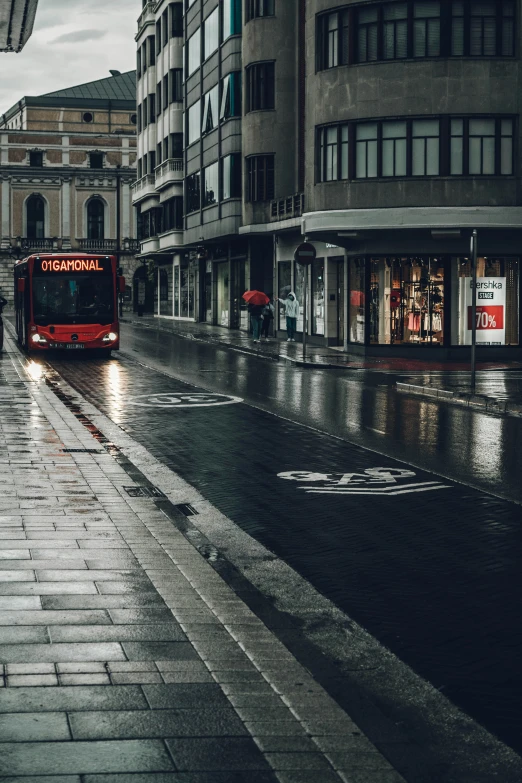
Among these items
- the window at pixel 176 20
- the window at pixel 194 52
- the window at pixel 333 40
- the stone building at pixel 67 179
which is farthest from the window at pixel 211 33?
the stone building at pixel 67 179

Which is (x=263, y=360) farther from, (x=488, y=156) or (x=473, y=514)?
(x=473, y=514)

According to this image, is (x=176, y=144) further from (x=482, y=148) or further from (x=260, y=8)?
(x=482, y=148)

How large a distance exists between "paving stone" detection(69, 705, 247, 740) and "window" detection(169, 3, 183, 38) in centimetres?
5710

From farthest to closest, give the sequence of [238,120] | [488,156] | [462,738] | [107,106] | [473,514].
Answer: [107,106] → [238,120] → [488,156] → [473,514] → [462,738]

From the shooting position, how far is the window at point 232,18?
148 feet

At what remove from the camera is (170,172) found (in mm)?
58906

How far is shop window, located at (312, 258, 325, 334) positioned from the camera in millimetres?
38875

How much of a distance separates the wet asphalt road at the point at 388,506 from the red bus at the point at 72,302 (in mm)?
9764

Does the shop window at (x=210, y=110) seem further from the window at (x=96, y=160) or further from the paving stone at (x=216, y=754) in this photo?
the window at (x=96, y=160)

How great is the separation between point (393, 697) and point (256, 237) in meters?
41.8

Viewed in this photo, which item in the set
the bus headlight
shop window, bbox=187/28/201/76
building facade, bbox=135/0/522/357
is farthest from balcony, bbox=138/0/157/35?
the bus headlight

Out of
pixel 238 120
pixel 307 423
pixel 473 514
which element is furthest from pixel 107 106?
pixel 473 514

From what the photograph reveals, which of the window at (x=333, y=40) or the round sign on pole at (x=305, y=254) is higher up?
the window at (x=333, y=40)

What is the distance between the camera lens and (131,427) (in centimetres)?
1567
